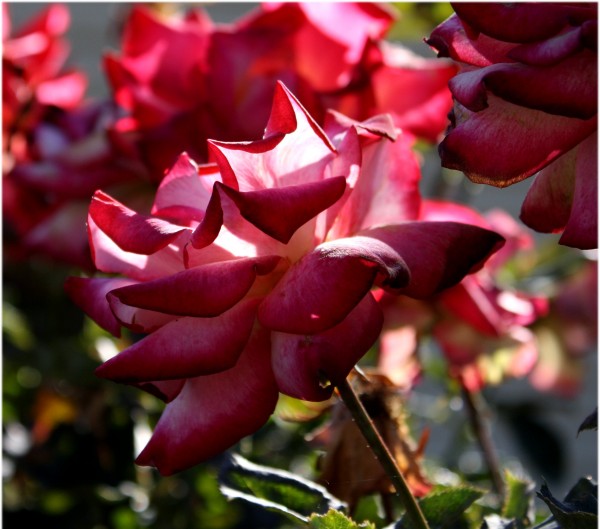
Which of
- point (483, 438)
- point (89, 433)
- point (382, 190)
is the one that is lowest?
point (89, 433)

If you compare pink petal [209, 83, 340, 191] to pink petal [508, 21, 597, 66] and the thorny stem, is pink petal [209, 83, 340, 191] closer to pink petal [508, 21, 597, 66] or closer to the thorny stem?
pink petal [508, 21, 597, 66]

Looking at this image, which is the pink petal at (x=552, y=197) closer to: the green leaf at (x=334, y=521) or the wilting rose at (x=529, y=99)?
the wilting rose at (x=529, y=99)

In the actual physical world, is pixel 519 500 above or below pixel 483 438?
above

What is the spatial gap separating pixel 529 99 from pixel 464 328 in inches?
13.2

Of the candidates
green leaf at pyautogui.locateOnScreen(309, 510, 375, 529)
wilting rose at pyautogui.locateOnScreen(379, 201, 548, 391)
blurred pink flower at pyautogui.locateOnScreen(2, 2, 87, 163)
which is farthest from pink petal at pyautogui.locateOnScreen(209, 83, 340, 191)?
blurred pink flower at pyautogui.locateOnScreen(2, 2, 87, 163)

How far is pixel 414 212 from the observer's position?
1.11 ft

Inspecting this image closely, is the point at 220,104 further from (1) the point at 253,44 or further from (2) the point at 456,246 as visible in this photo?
(2) the point at 456,246

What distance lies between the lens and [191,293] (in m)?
0.28

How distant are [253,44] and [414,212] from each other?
21cm

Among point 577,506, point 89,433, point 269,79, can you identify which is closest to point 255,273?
point 577,506

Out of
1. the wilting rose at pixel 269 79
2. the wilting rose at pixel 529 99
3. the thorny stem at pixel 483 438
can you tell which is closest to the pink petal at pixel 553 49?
the wilting rose at pixel 529 99

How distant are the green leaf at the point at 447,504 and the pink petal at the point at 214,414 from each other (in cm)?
8

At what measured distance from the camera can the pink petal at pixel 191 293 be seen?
276mm

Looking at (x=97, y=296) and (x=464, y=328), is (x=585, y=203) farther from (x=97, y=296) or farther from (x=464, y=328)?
(x=464, y=328)
